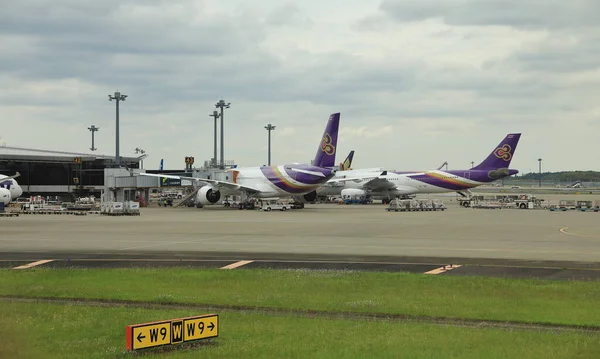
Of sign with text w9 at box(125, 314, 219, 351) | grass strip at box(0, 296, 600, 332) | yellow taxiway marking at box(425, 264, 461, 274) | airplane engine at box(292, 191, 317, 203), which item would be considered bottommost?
grass strip at box(0, 296, 600, 332)

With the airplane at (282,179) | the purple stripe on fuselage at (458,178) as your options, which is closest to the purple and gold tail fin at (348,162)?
the purple stripe on fuselage at (458,178)

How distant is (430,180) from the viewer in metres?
105

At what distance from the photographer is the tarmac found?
89.1ft

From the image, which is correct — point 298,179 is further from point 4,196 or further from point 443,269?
point 443,269

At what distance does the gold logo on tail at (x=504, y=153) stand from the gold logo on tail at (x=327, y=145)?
94.2 feet

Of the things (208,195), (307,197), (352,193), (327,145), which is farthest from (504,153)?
(208,195)

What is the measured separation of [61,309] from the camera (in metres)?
17.0

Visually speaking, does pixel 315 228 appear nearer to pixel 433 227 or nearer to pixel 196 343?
pixel 433 227

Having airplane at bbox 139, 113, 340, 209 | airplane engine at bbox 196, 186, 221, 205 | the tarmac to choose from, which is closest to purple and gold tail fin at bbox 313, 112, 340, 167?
airplane at bbox 139, 113, 340, 209

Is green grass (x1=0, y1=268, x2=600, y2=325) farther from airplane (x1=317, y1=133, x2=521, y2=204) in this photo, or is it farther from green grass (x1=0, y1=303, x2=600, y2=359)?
airplane (x1=317, y1=133, x2=521, y2=204)

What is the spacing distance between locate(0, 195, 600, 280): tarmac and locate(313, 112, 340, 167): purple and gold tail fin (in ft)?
113

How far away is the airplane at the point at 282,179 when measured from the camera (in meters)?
84.4

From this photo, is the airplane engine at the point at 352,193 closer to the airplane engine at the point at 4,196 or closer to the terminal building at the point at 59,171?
the terminal building at the point at 59,171

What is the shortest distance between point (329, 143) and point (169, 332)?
243 feet
